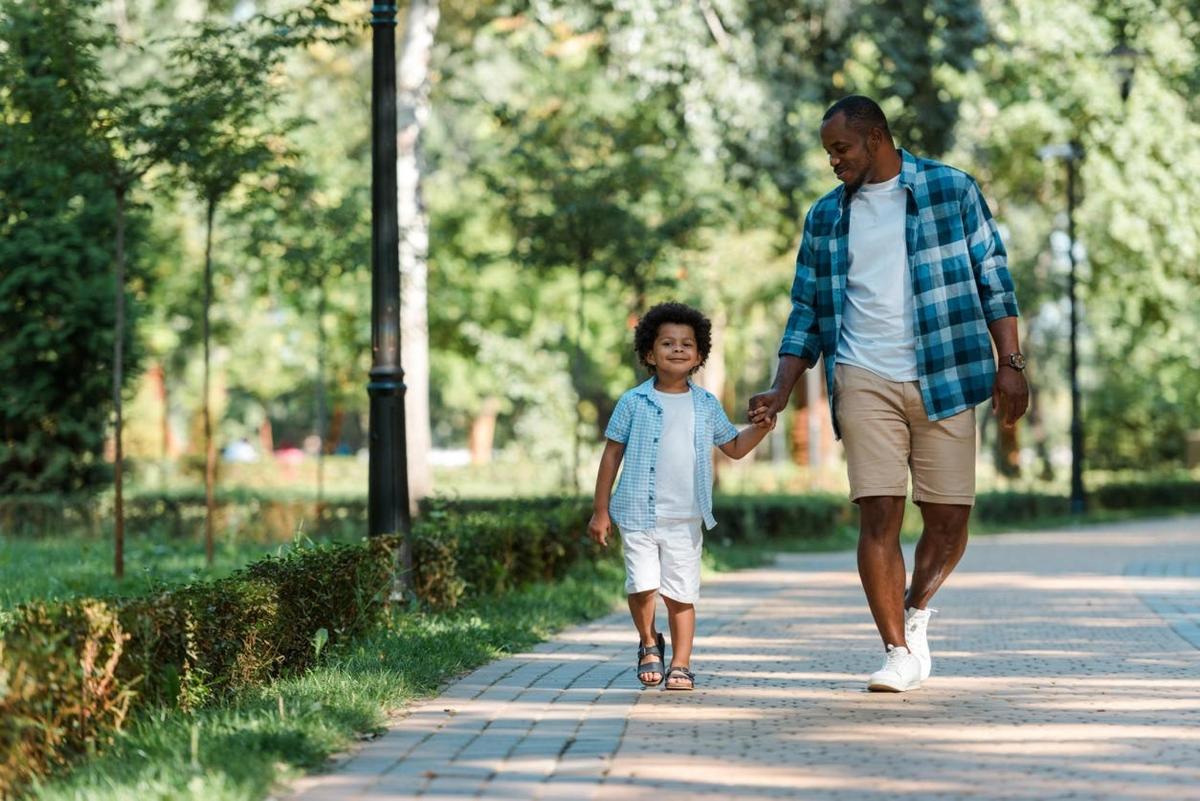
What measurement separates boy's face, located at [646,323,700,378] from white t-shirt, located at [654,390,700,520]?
18 centimetres

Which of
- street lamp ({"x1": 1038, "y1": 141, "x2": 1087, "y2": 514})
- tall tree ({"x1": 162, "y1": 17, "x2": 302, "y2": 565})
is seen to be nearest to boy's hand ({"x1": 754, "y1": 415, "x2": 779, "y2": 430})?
tall tree ({"x1": 162, "y1": 17, "x2": 302, "y2": 565})

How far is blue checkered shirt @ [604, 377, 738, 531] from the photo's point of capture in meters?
6.74

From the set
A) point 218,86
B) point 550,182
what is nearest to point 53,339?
point 550,182

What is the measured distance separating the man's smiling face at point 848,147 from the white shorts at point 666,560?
141 centimetres

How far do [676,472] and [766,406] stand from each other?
47cm

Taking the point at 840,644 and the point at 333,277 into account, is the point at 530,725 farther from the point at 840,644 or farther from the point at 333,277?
the point at 333,277

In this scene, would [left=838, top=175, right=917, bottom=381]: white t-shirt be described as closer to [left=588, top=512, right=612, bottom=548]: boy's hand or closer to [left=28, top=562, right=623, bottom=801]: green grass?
[left=588, top=512, right=612, bottom=548]: boy's hand

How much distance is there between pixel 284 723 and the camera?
5285 millimetres

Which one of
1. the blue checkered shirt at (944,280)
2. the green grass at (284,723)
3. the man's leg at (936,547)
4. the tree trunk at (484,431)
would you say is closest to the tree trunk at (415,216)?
the green grass at (284,723)

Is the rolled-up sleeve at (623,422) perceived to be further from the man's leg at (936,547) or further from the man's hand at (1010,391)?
the man's hand at (1010,391)

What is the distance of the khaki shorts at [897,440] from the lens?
651 centimetres

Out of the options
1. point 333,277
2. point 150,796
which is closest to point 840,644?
point 150,796

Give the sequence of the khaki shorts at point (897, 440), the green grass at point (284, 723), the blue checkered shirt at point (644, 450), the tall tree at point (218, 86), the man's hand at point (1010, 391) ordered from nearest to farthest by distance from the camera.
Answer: the green grass at point (284, 723)
the man's hand at point (1010, 391)
the khaki shorts at point (897, 440)
the blue checkered shirt at point (644, 450)
the tall tree at point (218, 86)

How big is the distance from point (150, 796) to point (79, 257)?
17.1 m
